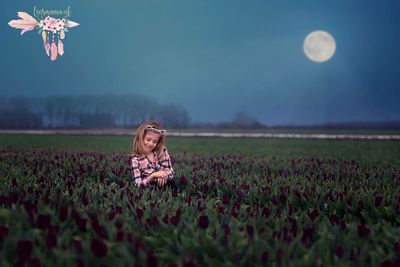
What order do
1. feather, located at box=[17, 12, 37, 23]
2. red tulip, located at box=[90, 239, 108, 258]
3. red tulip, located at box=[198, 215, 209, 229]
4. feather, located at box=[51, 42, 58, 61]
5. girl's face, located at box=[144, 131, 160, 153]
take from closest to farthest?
red tulip, located at box=[90, 239, 108, 258]
red tulip, located at box=[198, 215, 209, 229]
girl's face, located at box=[144, 131, 160, 153]
feather, located at box=[17, 12, 37, 23]
feather, located at box=[51, 42, 58, 61]

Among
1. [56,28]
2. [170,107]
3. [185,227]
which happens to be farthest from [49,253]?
[170,107]

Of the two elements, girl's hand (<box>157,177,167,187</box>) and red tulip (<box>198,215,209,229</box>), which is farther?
girl's hand (<box>157,177,167,187</box>)

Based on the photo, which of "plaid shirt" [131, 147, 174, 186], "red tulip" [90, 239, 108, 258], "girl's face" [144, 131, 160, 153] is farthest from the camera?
"plaid shirt" [131, 147, 174, 186]

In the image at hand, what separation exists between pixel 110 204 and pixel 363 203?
2.83 meters

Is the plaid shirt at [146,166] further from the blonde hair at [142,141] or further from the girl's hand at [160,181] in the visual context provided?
the girl's hand at [160,181]

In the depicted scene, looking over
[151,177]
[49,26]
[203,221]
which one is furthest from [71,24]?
[203,221]

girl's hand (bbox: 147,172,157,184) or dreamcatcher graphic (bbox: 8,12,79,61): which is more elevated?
dreamcatcher graphic (bbox: 8,12,79,61)

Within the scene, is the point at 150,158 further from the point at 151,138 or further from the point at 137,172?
→ the point at 151,138

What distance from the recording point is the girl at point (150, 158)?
6.00 metres

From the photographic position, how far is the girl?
6.00 meters

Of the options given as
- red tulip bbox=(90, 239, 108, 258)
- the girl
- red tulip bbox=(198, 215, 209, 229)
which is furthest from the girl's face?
red tulip bbox=(90, 239, 108, 258)

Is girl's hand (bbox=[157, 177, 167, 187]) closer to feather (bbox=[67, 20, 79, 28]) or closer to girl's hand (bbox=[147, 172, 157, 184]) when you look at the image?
girl's hand (bbox=[147, 172, 157, 184])

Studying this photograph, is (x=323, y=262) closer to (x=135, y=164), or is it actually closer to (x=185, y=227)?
(x=185, y=227)

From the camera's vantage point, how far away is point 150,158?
6.44 metres
